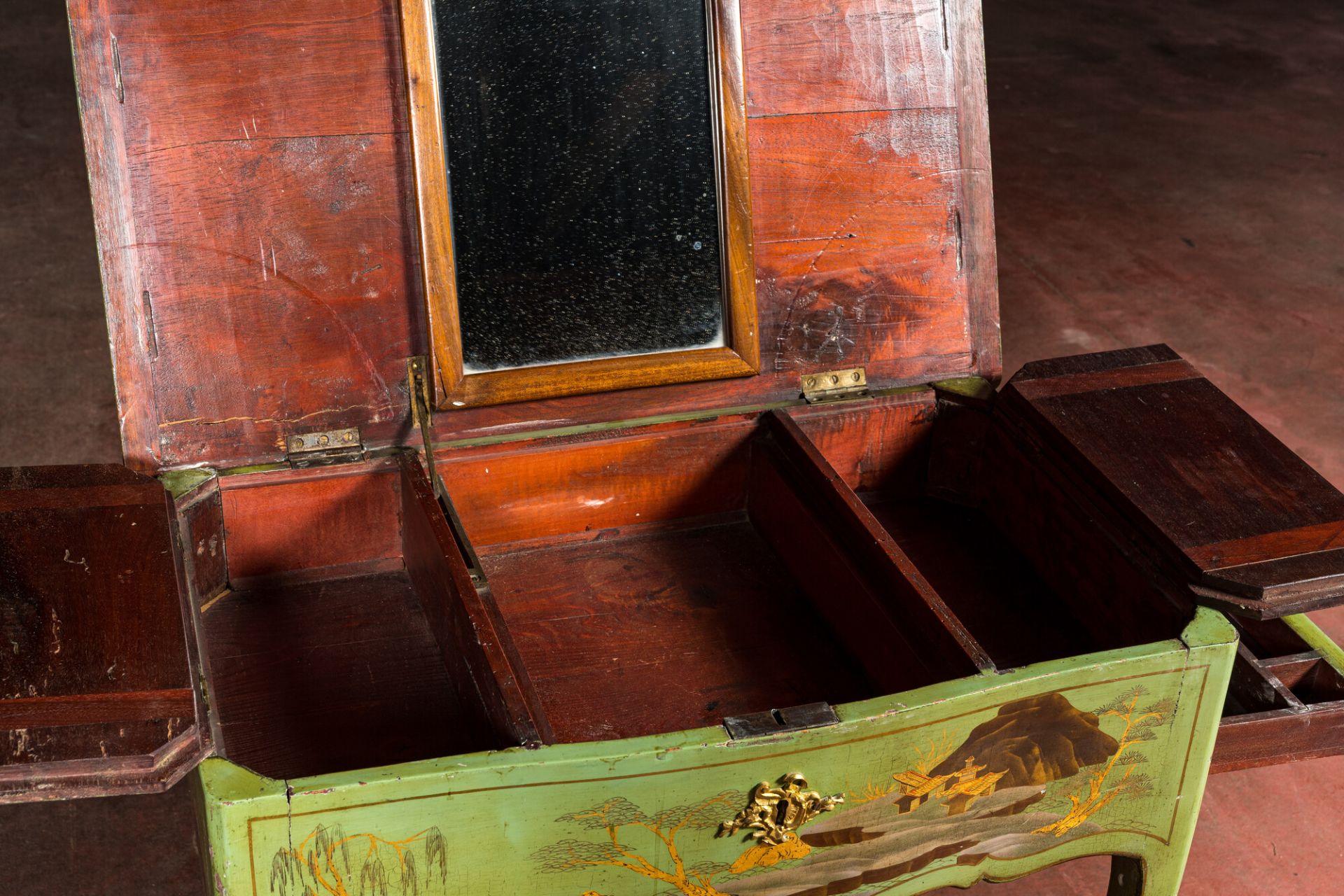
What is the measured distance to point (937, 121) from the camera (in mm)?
2109

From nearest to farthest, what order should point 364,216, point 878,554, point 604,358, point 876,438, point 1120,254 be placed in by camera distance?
1. point 878,554
2. point 364,216
3. point 604,358
4. point 876,438
5. point 1120,254

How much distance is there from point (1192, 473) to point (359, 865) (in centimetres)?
120

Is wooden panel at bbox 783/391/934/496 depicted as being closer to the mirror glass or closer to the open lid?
the open lid

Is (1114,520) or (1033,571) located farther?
(1033,571)

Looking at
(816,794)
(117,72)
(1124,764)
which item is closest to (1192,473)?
(1124,764)

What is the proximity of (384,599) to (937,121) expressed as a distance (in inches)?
43.9

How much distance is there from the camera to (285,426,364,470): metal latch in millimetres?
1920

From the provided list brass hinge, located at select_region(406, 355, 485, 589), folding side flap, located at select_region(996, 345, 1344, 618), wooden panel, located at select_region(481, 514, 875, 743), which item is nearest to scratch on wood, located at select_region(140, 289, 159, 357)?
brass hinge, located at select_region(406, 355, 485, 589)

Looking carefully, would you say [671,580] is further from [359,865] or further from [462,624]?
[359,865]

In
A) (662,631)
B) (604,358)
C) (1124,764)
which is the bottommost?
(1124,764)

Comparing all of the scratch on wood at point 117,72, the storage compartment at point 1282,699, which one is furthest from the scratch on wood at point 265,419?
the storage compartment at point 1282,699

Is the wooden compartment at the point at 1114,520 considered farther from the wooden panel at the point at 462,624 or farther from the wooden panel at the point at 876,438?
the wooden panel at the point at 462,624

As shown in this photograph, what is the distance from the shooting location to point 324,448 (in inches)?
76.1

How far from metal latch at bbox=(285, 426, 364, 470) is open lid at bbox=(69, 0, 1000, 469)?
2cm
